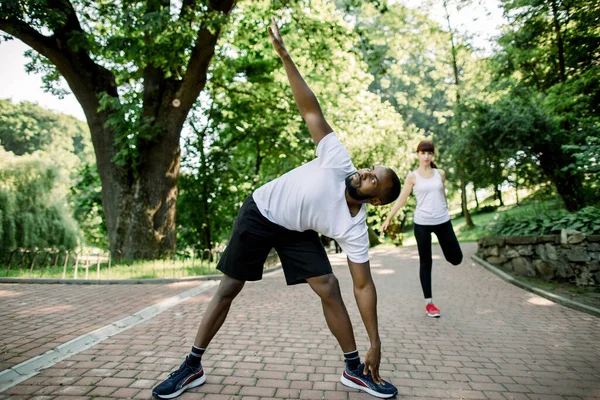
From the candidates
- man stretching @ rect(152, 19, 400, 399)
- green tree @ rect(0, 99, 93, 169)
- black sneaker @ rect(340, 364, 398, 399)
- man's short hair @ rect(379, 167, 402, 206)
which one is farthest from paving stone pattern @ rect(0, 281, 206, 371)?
green tree @ rect(0, 99, 93, 169)

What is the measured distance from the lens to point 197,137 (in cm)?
1561

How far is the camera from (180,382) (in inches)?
101

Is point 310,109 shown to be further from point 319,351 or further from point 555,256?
point 555,256

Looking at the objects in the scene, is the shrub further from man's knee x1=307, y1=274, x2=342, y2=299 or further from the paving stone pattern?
the paving stone pattern

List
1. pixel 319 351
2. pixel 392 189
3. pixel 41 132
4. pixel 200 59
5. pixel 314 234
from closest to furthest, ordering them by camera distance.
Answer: pixel 392 189 < pixel 314 234 < pixel 319 351 < pixel 200 59 < pixel 41 132

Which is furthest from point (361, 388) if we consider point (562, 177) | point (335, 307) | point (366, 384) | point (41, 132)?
point (41, 132)

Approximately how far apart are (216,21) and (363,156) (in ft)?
38.7

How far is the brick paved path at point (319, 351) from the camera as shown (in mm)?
2658

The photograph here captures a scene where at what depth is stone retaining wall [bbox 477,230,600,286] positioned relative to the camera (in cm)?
603

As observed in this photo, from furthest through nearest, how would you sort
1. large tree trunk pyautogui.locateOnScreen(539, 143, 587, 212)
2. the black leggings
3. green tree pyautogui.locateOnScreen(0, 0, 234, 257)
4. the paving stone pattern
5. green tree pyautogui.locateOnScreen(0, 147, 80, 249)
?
green tree pyautogui.locateOnScreen(0, 147, 80, 249) → large tree trunk pyautogui.locateOnScreen(539, 143, 587, 212) → green tree pyautogui.locateOnScreen(0, 0, 234, 257) → the black leggings → the paving stone pattern

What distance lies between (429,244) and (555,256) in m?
3.44

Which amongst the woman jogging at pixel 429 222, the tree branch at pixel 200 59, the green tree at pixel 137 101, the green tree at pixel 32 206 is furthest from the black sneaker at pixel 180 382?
the green tree at pixel 32 206

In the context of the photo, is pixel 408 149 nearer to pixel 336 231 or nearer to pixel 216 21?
pixel 216 21

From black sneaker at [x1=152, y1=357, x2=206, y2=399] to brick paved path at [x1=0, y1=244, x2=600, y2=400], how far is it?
0.06 meters
